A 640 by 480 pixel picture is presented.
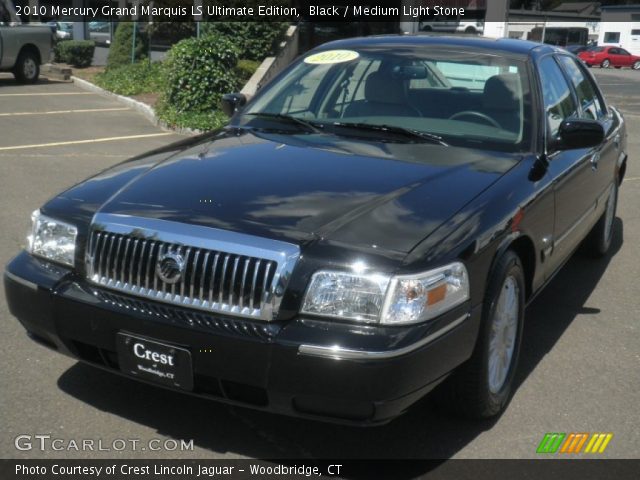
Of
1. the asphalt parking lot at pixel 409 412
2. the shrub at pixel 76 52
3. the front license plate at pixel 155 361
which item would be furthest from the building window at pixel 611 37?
the front license plate at pixel 155 361

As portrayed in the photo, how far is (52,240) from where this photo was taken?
360 cm

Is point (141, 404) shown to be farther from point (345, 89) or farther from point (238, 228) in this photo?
point (345, 89)

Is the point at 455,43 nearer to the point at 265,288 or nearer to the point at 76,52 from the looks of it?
the point at 265,288

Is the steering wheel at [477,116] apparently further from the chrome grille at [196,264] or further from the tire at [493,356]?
the chrome grille at [196,264]

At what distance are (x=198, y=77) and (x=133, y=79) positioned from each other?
4.75 metres

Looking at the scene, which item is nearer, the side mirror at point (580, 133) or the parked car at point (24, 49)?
the side mirror at point (580, 133)

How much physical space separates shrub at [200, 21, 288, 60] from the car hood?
40.7ft

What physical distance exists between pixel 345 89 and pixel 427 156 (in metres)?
1.01

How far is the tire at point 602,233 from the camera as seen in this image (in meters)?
6.37

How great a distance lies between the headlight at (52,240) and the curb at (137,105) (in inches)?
332

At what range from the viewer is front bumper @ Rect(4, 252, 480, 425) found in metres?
2.96

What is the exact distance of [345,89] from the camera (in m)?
4.90

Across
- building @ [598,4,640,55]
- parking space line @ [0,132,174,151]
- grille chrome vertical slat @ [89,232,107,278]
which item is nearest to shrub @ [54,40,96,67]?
parking space line @ [0,132,174,151]

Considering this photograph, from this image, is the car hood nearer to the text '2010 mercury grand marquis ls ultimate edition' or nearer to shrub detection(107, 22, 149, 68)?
the text '2010 mercury grand marquis ls ultimate edition'
